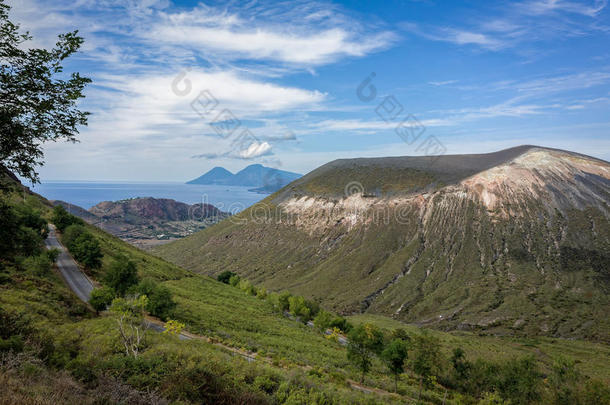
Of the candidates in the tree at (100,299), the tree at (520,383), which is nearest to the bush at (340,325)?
the tree at (520,383)

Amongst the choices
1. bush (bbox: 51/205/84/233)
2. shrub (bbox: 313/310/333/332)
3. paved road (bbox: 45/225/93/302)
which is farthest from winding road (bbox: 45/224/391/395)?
shrub (bbox: 313/310/333/332)

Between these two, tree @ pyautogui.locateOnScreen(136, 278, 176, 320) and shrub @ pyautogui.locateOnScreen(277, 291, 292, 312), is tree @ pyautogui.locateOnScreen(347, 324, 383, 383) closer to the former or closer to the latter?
tree @ pyautogui.locateOnScreen(136, 278, 176, 320)

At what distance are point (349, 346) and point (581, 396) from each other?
1857 centimetres

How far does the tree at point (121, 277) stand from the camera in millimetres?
31656

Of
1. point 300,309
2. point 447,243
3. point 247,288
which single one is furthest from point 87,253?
point 447,243

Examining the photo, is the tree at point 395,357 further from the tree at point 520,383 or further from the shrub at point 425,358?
the tree at point 520,383

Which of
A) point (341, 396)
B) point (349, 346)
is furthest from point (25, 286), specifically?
point (349, 346)

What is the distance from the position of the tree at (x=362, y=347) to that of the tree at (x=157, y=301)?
16889mm

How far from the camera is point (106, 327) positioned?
18.4 meters

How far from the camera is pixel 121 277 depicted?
32.3 meters

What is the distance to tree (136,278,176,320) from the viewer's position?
28828 mm

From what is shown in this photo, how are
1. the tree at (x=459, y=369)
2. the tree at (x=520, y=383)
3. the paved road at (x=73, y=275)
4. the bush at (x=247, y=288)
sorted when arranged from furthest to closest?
the bush at (x=247, y=288) < the tree at (x=459, y=369) < the paved road at (x=73, y=275) < the tree at (x=520, y=383)

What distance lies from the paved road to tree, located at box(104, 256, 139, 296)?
2097 mm

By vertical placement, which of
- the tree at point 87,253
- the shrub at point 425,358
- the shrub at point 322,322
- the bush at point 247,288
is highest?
the tree at point 87,253
